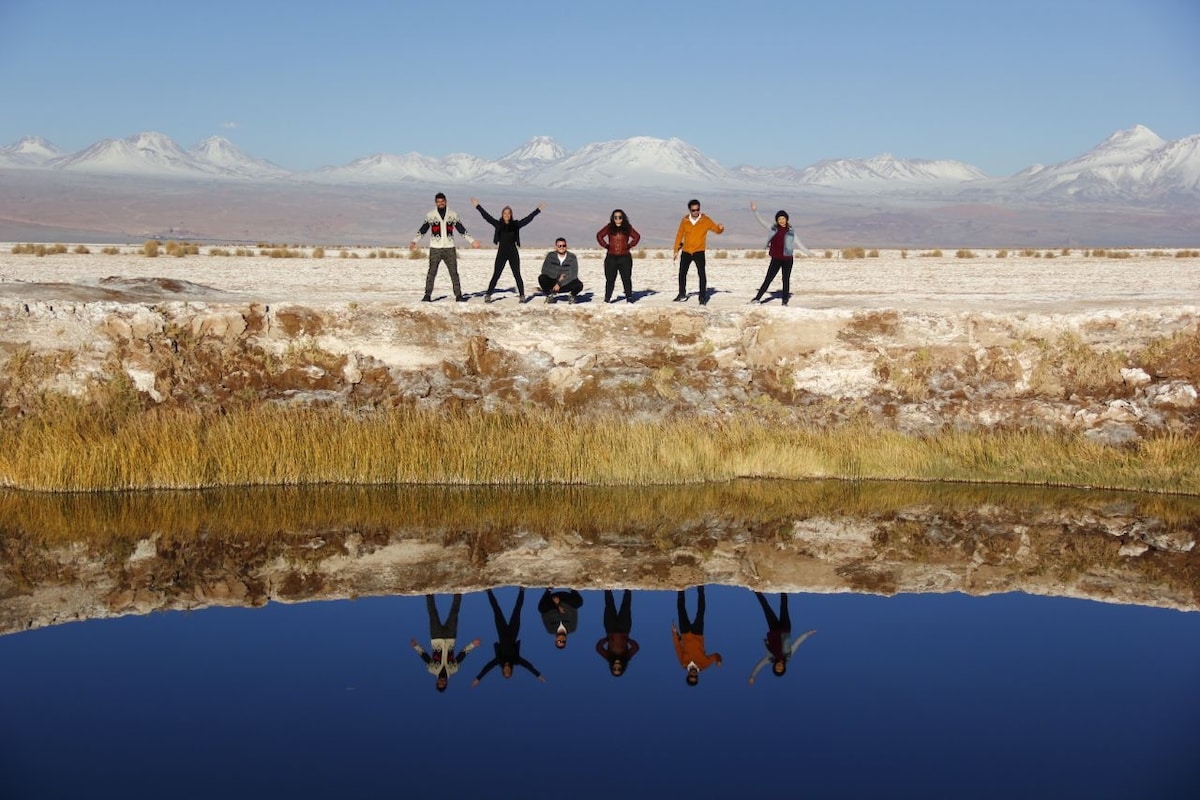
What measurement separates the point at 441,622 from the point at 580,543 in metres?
2.93

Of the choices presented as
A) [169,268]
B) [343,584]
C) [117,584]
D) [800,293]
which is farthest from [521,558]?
[169,268]

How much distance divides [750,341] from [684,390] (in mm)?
1533

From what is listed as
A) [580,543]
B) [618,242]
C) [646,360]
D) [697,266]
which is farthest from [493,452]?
[697,266]

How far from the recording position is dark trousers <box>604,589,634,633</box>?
41.9 ft

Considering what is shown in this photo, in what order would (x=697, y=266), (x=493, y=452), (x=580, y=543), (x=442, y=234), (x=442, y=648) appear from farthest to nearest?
(x=697, y=266) → (x=442, y=234) → (x=493, y=452) → (x=580, y=543) → (x=442, y=648)

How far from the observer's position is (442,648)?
39.9ft

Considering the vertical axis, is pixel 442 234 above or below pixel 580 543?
above

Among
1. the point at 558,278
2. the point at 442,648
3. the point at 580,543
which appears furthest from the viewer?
the point at 558,278

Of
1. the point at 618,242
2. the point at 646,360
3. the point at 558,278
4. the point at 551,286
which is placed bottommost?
the point at 646,360

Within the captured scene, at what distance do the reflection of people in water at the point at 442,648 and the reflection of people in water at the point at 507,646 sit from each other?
238 mm

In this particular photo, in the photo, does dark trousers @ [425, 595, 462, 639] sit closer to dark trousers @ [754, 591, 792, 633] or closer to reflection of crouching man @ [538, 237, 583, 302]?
dark trousers @ [754, 591, 792, 633]

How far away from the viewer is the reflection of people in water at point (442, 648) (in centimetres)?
1164

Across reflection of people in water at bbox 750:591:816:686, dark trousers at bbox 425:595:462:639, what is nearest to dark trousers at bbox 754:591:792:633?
reflection of people in water at bbox 750:591:816:686

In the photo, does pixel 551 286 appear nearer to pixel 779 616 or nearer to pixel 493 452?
pixel 493 452
